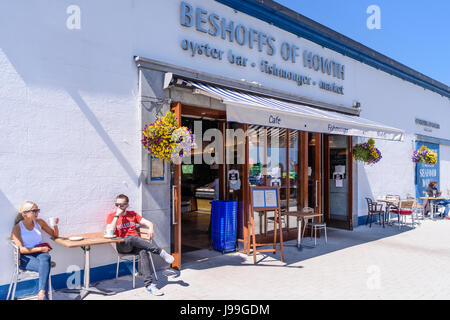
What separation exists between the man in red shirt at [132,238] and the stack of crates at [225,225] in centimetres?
206

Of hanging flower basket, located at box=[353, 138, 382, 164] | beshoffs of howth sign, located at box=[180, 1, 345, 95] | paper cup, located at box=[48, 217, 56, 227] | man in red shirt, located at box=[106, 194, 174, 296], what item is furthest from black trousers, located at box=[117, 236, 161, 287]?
hanging flower basket, located at box=[353, 138, 382, 164]

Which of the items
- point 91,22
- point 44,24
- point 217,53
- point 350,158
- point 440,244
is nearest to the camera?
point 44,24

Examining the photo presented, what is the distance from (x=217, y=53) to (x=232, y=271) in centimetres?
399

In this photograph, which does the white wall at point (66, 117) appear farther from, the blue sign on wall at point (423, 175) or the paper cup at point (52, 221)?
the blue sign on wall at point (423, 175)

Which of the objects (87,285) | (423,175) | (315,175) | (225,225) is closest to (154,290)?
(87,285)

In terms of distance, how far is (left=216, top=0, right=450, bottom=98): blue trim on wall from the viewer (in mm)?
7492

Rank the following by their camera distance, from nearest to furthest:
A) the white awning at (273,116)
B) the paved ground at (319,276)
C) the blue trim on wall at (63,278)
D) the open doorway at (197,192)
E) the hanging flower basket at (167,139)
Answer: the blue trim on wall at (63,278) → the paved ground at (319,276) → the hanging flower basket at (167,139) → the white awning at (273,116) → the open doorway at (197,192)

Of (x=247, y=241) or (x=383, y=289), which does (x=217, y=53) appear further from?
(x=383, y=289)

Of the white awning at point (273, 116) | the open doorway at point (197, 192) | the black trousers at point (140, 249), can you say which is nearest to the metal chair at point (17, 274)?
the black trousers at point (140, 249)

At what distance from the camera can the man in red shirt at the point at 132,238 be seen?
191 inches

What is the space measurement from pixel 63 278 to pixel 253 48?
5.59 m

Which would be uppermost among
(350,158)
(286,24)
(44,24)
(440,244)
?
(286,24)

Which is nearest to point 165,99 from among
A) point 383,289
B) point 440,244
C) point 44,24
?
point 44,24

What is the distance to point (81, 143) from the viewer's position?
5.09 metres
